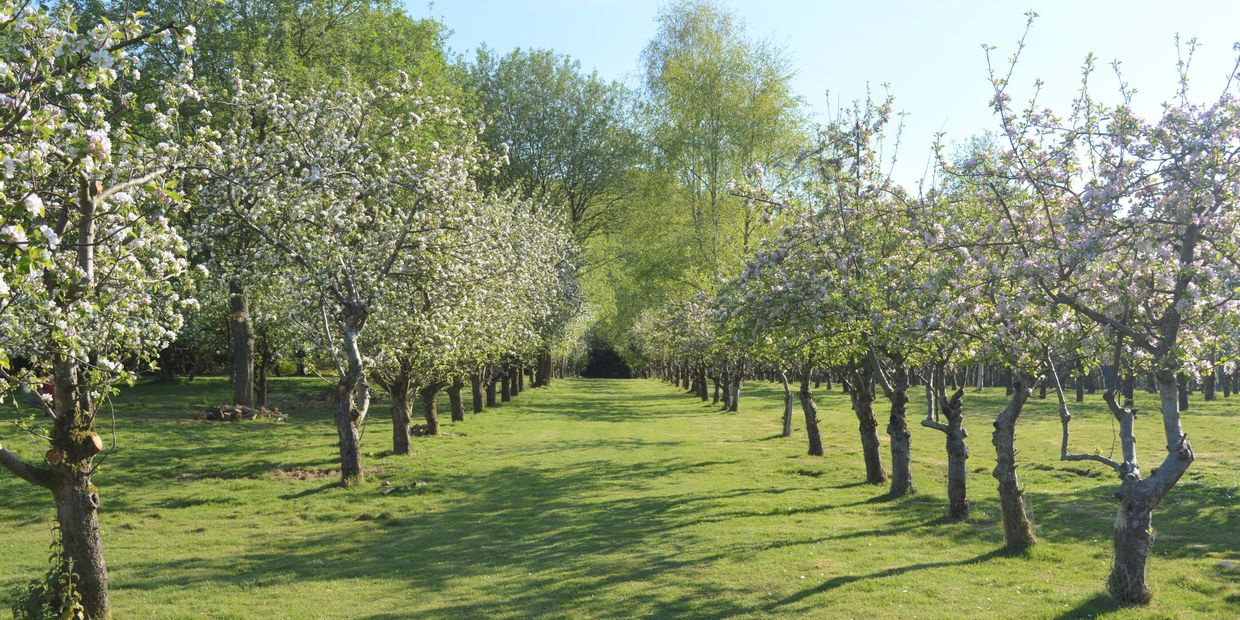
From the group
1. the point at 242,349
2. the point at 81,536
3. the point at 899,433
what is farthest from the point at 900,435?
the point at 242,349

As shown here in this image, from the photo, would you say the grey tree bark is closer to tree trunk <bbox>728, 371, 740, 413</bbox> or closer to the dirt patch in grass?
the dirt patch in grass

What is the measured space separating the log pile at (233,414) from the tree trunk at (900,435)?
28.6 metres

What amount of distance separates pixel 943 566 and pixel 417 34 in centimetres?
3873

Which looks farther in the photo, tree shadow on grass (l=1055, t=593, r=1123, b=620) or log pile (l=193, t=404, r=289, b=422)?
log pile (l=193, t=404, r=289, b=422)

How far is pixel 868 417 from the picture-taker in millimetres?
26109

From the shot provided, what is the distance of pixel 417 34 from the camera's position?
45.7 metres

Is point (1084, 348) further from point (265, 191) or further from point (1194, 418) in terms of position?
point (1194, 418)

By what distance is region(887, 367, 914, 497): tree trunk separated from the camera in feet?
76.9

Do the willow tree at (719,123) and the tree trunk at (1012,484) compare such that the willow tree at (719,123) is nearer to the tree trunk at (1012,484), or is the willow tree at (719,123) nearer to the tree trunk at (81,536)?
the tree trunk at (1012,484)

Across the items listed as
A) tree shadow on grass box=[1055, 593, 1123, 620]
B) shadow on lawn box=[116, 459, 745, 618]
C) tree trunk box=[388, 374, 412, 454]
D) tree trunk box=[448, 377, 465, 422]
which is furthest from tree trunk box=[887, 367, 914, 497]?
tree trunk box=[448, 377, 465, 422]

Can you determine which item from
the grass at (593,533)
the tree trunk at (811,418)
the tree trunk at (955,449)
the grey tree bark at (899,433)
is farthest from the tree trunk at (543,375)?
the tree trunk at (955,449)

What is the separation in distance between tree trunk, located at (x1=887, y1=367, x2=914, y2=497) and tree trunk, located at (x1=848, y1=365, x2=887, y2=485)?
1662 mm

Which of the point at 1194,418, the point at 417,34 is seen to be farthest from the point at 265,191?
the point at 1194,418

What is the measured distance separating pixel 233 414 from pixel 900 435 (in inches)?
1159
